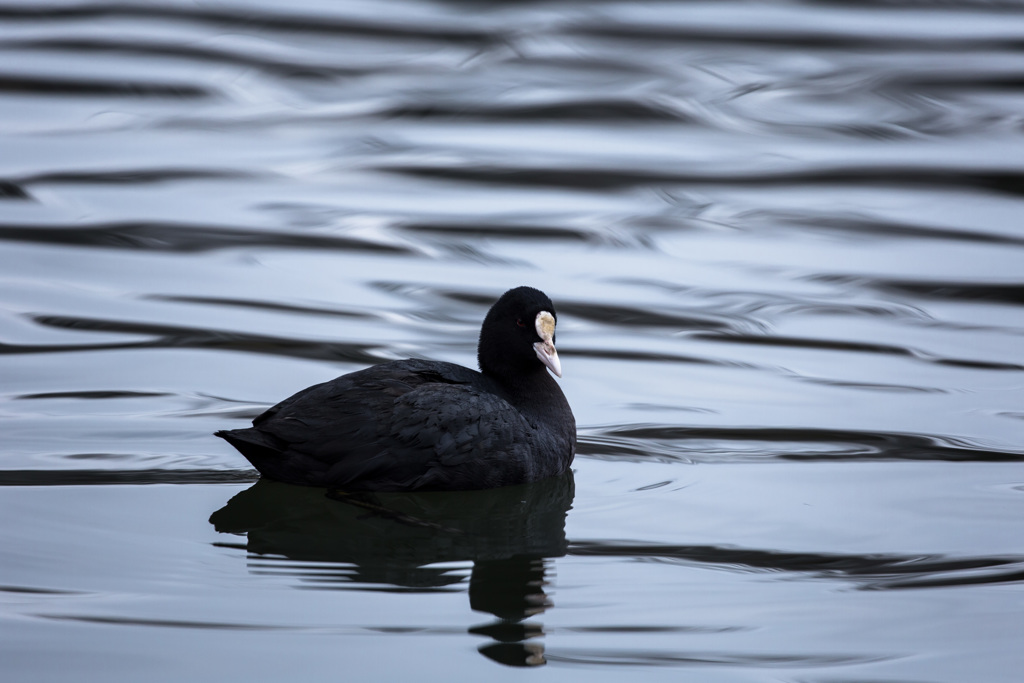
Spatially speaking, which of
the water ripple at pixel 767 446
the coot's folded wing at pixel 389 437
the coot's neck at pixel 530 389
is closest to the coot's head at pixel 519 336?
the coot's neck at pixel 530 389

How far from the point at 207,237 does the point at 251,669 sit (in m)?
4.79

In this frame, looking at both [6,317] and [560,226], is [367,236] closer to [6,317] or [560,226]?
[560,226]

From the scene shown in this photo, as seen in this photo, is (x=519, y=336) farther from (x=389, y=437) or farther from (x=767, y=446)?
(x=767, y=446)

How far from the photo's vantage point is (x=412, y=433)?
4668mm

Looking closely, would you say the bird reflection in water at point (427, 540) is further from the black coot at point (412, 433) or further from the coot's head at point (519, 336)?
the coot's head at point (519, 336)

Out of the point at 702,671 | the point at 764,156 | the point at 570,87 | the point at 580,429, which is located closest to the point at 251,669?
the point at 702,671

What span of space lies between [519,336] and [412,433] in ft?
2.29

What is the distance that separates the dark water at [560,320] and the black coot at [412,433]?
5.2 inches

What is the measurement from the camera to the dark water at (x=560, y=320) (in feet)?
12.7

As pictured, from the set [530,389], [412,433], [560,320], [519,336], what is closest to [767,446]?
[530,389]

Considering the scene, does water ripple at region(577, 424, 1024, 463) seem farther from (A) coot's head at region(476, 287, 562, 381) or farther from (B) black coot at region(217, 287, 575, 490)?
(A) coot's head at region(476, 287, 562, 381)

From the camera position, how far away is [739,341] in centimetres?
667

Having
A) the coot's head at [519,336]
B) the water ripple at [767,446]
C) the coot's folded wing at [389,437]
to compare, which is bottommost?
the water ripple at [767,446]

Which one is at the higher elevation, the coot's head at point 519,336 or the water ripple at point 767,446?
the coot's head at point 519,336
